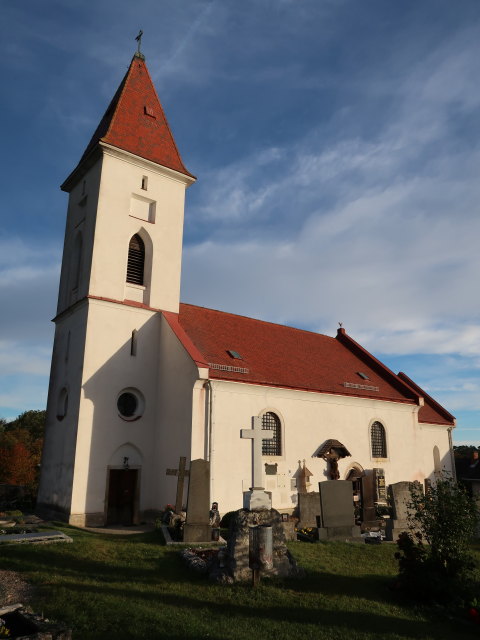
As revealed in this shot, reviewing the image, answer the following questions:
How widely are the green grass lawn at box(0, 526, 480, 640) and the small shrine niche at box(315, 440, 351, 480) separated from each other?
9.42 meters

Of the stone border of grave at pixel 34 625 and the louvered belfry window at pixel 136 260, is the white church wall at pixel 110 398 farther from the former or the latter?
the stone border of grave at pixel 34 625

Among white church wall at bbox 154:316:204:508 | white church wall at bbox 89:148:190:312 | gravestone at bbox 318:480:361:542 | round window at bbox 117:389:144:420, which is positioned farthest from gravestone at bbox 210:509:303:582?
white church wall at bbox 89:148:190:312

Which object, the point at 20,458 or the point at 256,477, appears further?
the point at 20,458

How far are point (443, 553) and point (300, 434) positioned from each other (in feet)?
37.9

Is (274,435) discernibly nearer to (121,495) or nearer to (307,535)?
(307,535)

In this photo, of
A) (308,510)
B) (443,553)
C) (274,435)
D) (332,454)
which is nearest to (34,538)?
(308,510)

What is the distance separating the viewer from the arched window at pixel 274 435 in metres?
20.5

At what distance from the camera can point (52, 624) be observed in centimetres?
567

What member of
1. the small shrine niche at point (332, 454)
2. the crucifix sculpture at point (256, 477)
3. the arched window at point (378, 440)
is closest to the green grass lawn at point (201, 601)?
the crucifix sculpture at point (256, 477)

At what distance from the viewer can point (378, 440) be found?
82.4ft

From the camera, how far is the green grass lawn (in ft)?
A: 23.4

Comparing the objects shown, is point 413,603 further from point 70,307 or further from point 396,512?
point 70,307

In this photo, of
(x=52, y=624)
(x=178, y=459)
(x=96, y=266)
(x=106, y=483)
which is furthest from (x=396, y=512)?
(x=96, y=266)

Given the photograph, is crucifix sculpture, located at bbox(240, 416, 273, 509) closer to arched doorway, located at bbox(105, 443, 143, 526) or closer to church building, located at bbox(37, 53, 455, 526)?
church building, located at bbox(37, 53, 455, 526)
